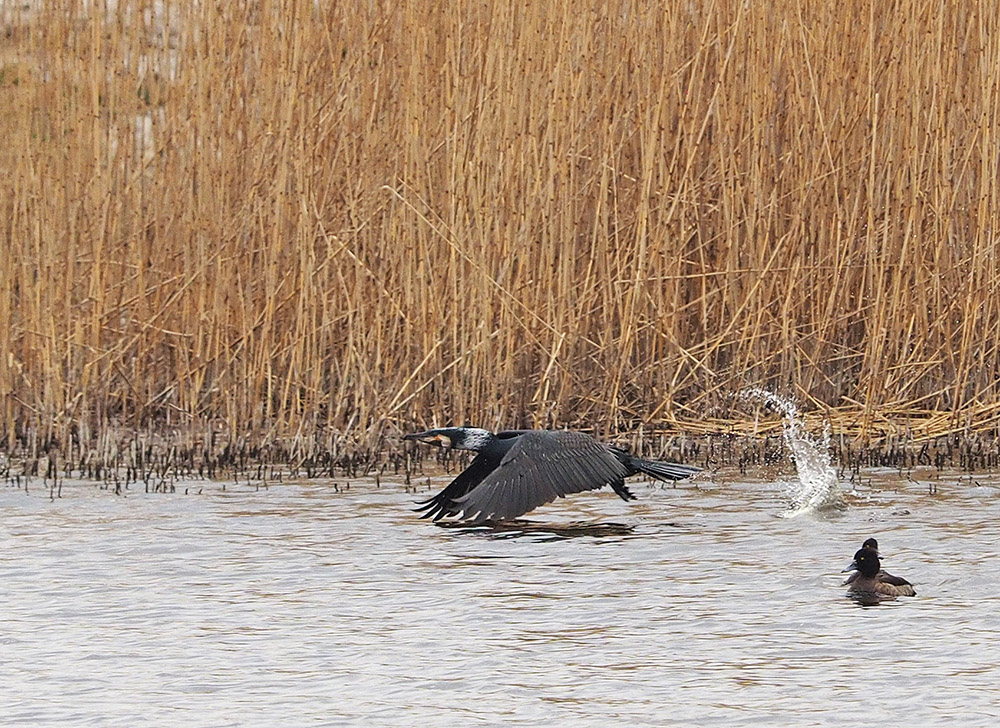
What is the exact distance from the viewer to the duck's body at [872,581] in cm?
443

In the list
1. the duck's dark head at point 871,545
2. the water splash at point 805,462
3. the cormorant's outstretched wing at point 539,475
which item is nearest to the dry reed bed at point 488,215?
the water splash at point 805,462

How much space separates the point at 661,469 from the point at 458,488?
0.67 meters

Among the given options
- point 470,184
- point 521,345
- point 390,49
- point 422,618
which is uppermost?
point 390,49

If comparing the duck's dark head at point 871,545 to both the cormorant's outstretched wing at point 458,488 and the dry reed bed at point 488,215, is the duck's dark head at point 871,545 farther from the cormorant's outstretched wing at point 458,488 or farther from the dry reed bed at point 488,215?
the dry reed bed at point 488,215

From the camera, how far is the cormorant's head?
19.0 ft

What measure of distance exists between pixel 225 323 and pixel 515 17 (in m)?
1.60

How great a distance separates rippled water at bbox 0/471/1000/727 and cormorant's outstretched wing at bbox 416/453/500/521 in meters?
0.08

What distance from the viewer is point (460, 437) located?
5.86 m

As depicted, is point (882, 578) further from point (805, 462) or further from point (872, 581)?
point (805, 462)

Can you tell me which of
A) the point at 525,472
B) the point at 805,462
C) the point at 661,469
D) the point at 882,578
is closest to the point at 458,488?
the point at 525,472

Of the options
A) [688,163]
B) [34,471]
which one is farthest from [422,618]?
[688,163]

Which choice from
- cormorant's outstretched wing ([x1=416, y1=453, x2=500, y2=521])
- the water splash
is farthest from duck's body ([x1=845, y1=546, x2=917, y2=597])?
cormorant's outstretched wing ([x1=416, y1=453, x2=500, y2=521])

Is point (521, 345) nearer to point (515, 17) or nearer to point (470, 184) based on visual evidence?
point (470, 184)

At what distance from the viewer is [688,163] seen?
6832 millimetres
